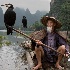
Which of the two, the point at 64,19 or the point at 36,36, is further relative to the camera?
the point at 64,19

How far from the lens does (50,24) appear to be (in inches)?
300

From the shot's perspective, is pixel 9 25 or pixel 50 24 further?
pixel 50 24

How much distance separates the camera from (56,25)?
767 centimetres

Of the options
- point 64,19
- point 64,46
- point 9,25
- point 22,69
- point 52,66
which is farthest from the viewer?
point 64,19

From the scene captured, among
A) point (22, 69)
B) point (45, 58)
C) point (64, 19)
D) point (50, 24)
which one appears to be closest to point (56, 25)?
point (50, 24)

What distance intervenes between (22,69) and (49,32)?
1931mm

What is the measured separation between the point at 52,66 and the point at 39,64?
1.84 feet

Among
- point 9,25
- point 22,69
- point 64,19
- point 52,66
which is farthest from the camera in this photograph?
point 64,19

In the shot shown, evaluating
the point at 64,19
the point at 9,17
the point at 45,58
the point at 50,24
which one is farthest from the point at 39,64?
the point at 64,19

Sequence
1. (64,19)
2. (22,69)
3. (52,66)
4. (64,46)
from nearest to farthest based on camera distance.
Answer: (64,46)
(52,66)
(22,69)
(64,19)

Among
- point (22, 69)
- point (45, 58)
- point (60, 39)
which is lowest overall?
point (22, 69)

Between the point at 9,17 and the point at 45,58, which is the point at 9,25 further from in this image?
the point at 45,58

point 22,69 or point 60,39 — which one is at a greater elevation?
point 60,39

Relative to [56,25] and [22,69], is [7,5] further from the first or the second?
[22,69]
